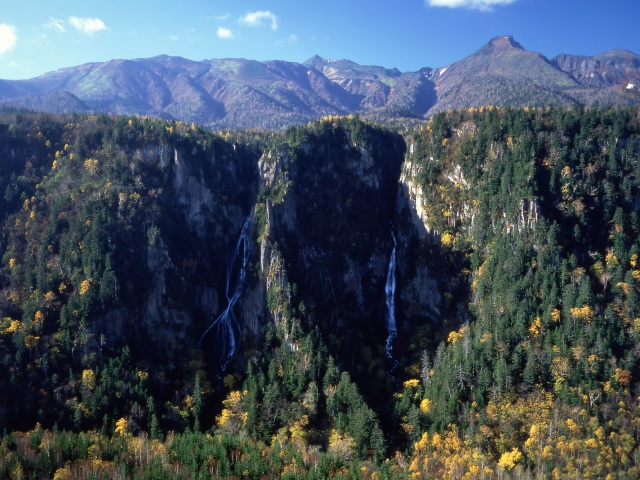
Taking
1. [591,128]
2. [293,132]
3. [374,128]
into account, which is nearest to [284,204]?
[293,132]

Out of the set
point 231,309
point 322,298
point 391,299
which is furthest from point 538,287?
point 231,309

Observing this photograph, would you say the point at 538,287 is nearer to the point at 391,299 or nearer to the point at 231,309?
the point at 391,299

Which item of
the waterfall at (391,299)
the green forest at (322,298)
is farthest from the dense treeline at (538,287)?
the waterfall at (391,299)

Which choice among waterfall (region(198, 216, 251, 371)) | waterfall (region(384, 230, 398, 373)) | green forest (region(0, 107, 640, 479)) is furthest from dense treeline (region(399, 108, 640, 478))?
waterfall (region(198, 216, 251, 371))

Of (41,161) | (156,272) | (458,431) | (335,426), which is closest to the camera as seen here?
(458,431)

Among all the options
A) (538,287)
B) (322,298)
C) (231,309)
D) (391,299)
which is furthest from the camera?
(391,299)

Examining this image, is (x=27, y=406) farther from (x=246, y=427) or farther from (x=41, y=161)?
(x=41, y=161)
